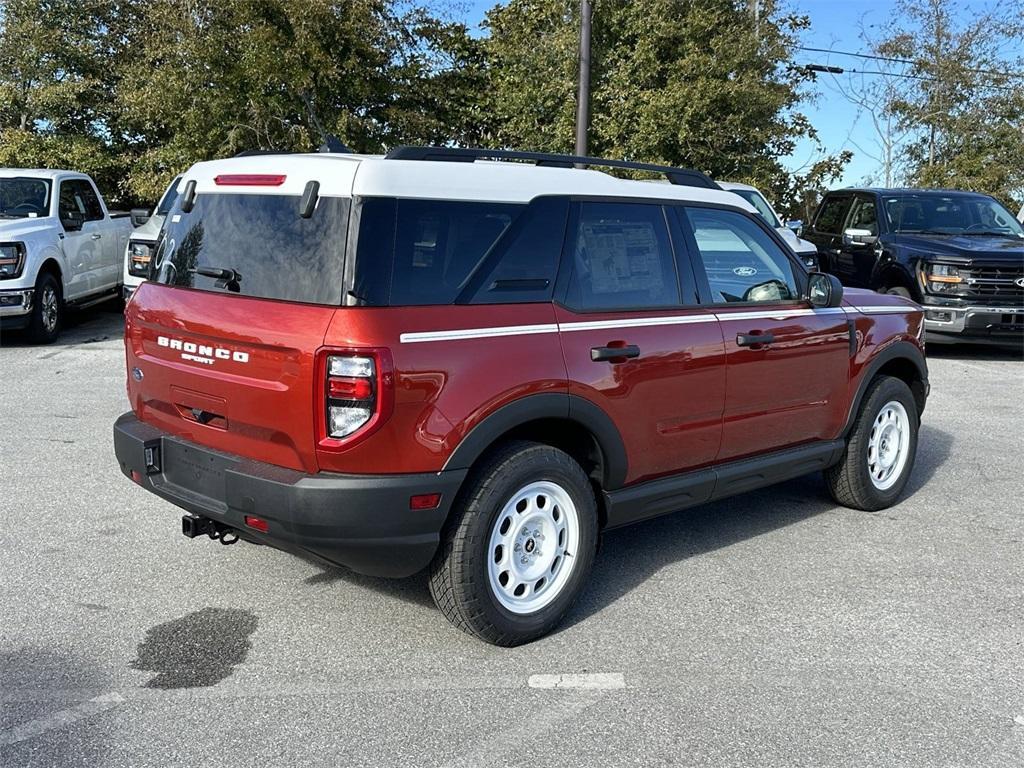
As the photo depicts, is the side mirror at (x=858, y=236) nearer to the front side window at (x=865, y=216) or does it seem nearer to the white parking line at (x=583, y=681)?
the front side window at (x=865, y=216)

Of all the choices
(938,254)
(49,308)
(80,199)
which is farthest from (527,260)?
(80,199)

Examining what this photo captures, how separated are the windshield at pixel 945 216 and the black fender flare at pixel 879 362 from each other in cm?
693

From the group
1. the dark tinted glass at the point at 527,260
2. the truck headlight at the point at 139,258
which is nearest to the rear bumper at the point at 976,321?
the dark tinted glass at the point at 527,260

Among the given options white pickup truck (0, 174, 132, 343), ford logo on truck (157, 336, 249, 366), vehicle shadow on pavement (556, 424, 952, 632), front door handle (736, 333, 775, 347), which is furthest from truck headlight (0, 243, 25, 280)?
front door handle (736, 333, 775, 347)

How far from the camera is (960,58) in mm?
24625

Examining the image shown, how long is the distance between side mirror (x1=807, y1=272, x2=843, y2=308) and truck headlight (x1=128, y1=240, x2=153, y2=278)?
8552 millimetres

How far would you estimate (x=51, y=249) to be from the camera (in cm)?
1127

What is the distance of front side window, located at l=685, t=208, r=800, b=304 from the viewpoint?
15.3 feet

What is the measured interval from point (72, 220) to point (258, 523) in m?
9.84

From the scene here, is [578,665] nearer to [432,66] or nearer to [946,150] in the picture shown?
[432,66]

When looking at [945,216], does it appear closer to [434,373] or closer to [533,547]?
[533,547]

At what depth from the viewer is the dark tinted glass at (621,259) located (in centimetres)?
409

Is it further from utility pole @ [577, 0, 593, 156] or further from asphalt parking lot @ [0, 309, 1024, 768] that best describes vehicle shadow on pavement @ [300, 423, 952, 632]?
utility pole @ [577, 0, 593, 156]

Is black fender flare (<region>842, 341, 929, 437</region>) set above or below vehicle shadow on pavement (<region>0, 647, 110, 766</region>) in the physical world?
above
